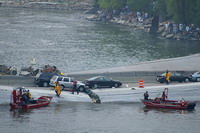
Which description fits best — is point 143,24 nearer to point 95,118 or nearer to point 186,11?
point 186,11

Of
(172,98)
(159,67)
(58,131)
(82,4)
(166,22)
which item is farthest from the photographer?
(82,4)

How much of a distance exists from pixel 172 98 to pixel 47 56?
3679cm

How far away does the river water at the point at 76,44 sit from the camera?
83.6m

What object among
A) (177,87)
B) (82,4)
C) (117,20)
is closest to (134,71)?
(177,87)

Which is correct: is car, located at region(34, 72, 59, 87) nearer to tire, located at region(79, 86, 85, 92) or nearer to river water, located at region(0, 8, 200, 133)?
tire, located at region(79, 86, 85, 92)

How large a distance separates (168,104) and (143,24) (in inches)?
3293

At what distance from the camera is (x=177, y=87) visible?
54156 mm

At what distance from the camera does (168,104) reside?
5022cm

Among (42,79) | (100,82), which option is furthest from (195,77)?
(42,79)

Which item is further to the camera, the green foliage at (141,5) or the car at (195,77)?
the green foliage at (141,5)

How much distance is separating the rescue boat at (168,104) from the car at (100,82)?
6.04 meters

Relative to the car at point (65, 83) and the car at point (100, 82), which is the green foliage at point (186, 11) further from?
the car at point (65, 83)

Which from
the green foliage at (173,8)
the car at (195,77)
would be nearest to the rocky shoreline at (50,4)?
the green foliage at (173,8)

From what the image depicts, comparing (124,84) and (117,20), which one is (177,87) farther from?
(117,20)
